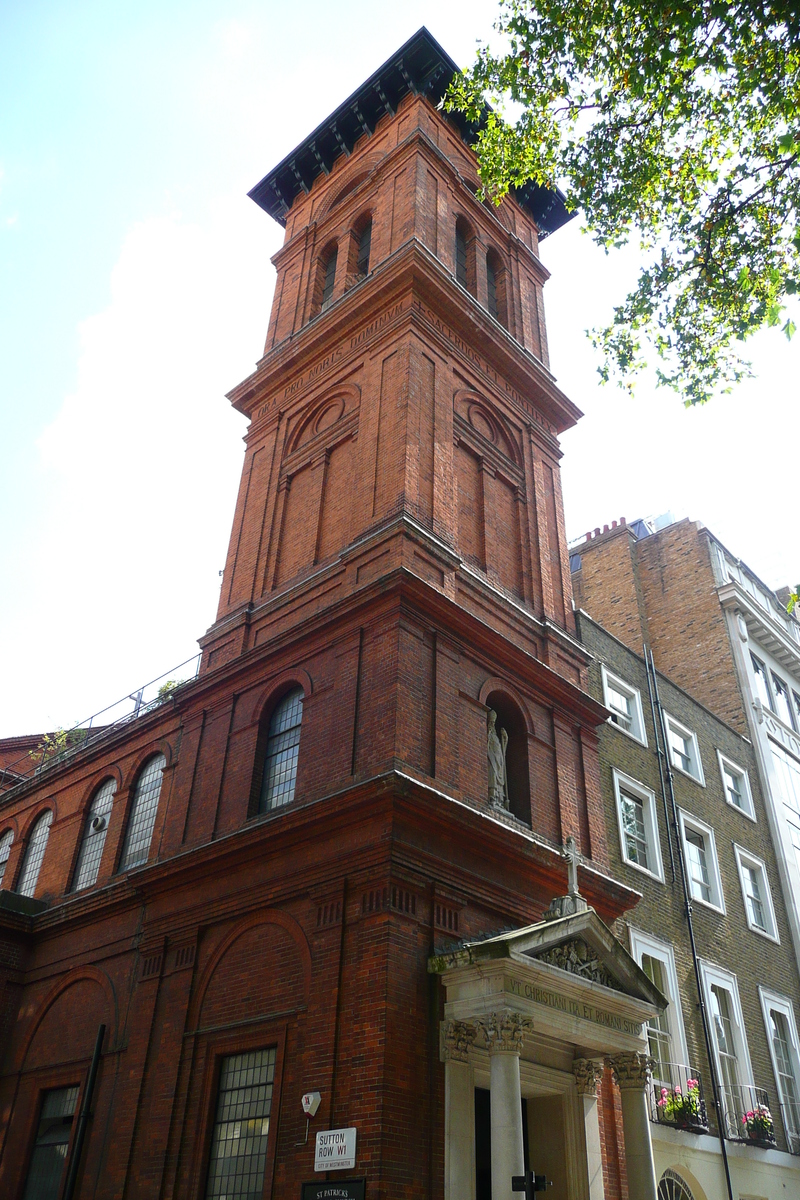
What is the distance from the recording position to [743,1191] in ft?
59.9

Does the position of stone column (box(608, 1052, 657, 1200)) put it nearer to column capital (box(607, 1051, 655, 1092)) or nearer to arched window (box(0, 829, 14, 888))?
column capital (box(607, 1051, 655, 1092))

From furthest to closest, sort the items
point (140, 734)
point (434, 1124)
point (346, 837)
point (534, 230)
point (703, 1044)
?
1. point (534, 230)
2. point (140, 734)
3. point (703, 1044)
4. point (346, 837)
5. point (434, 1124)

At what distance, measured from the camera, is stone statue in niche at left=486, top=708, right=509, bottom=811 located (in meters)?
16.4

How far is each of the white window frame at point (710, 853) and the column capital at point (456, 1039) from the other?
10.3m

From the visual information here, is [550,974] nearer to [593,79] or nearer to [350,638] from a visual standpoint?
[350,638]

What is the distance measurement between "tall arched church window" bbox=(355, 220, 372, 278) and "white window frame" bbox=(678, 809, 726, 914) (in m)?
15.6

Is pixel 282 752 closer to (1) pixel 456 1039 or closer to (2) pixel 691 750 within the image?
(1) pixel 456 1039

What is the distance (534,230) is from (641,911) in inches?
799

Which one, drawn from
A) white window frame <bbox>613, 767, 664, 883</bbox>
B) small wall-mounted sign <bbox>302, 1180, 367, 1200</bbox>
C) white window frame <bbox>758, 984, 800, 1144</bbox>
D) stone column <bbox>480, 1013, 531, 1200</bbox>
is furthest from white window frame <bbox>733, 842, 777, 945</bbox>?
small wall-mounted sign <bbox>302, 1180, 367, 1200</bbox>

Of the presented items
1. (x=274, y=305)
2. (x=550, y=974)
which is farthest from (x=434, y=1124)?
(x=274, y=305)

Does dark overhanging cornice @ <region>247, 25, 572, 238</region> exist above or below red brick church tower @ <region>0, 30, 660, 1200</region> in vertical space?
above

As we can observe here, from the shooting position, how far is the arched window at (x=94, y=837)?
71.0 ft

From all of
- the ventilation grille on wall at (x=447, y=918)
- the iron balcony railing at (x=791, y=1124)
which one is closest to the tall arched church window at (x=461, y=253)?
→ the ventilation grille on wall at (x=447, y=918)

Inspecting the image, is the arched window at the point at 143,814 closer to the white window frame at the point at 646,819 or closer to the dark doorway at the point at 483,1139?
the dark doorway at the point at 483,1139
